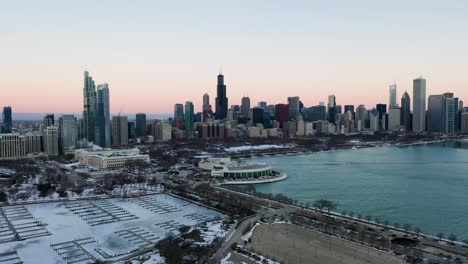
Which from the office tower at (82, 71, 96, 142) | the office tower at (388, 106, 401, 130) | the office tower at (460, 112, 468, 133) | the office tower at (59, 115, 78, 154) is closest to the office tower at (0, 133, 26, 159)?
the office tower at (59, 115, 78, 154)

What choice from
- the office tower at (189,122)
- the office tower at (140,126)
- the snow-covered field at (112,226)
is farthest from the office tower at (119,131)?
the snow-covered field at (112,226)

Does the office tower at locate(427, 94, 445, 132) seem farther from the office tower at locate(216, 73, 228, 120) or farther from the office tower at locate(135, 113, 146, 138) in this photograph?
the office tower at locate(135, 113, 146, 138)

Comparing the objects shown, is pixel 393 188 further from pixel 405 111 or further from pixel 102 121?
pixel 405 111

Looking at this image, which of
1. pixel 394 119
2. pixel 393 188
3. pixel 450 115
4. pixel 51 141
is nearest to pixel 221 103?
pixel 394 119

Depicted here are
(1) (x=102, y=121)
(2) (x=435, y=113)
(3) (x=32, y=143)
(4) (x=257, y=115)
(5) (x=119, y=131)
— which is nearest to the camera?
(3) (x=32, y=143)

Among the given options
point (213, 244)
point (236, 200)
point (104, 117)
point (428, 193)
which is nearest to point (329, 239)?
point (213, 244)

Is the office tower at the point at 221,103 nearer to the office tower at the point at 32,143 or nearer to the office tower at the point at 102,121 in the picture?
the office tower at the point at 102,121

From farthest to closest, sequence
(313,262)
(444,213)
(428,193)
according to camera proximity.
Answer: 1. (428,193)
2. (444,213)
3. (313,262)

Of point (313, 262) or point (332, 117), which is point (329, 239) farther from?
point (332, 117)
